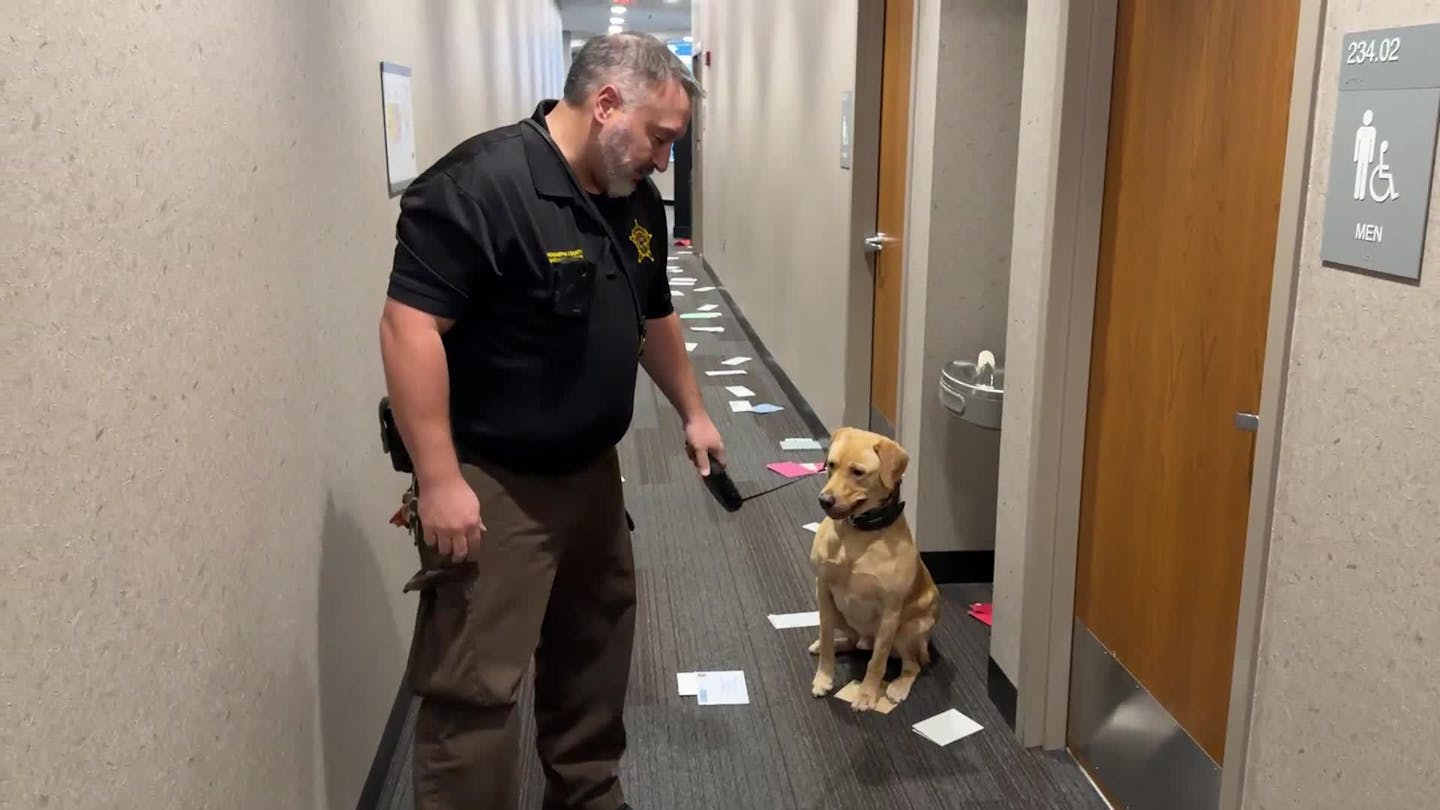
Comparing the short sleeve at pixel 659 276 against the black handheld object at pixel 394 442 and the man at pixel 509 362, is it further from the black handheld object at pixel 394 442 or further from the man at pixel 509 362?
the black handheld object at pixel 394 442

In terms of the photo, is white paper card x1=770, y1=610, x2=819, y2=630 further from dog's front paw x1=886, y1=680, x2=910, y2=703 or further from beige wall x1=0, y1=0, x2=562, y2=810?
beige wall x1=0, y1=0, x2=562, y2=810

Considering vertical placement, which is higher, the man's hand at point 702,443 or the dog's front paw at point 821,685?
the man's hand at point 702,443

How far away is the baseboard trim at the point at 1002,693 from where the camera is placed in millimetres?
2662

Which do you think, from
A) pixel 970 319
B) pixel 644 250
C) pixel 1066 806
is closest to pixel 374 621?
pixel 644 250

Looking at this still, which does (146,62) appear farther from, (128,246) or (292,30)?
(292,30)

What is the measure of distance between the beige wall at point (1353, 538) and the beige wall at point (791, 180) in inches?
115

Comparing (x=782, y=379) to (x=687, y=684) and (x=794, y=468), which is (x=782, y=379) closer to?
(x=794, y=468)

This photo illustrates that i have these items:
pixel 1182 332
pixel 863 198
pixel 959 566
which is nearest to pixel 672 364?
pixel 1182 332

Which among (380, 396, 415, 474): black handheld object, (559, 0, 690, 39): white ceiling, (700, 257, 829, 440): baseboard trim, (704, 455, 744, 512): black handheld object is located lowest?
(700, 257, 829, 440): baseboard trim

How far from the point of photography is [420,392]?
5.47 ft

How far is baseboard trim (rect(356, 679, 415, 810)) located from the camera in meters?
2.23

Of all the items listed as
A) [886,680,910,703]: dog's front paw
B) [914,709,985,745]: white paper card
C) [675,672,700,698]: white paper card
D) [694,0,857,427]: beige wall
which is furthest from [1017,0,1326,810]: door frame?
[694,0,857,427]: beige wall

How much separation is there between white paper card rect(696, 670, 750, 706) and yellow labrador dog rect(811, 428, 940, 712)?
19 centimetres

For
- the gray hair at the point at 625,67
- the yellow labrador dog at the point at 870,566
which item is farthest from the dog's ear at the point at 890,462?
the gray hair at the point at 625,67
